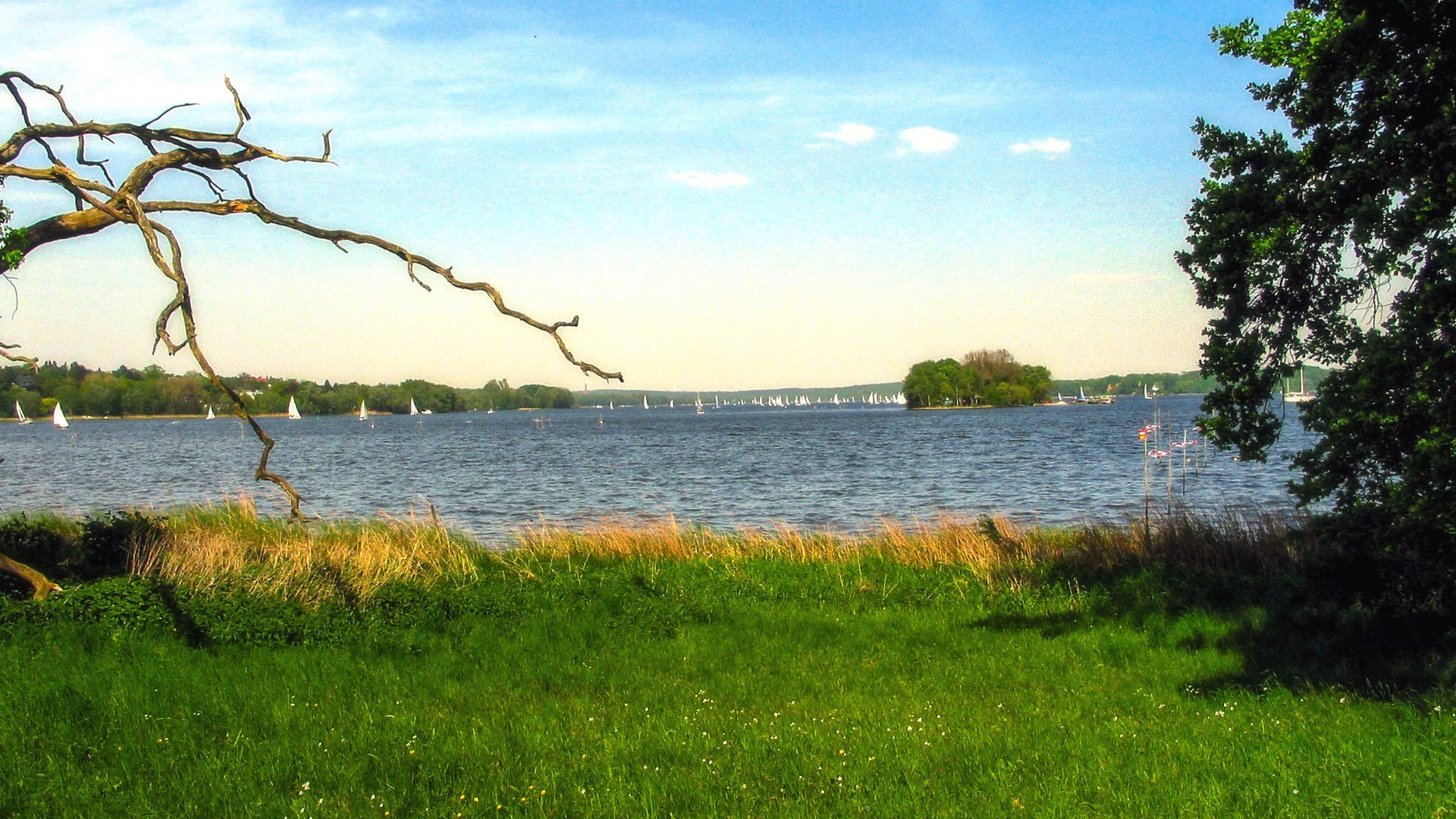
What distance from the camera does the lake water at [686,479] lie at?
3017 centimetres

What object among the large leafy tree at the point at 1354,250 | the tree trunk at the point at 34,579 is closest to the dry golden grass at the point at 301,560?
the tree trunk at the point at 34,579

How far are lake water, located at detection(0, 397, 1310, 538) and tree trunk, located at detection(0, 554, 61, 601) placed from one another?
8423mm

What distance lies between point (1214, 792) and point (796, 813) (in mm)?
2340

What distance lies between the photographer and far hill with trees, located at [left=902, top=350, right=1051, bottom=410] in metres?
188

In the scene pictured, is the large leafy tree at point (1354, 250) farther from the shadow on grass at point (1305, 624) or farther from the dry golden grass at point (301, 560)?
the dry golden grass at point (301, 560)

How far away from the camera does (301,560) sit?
40.3 feet

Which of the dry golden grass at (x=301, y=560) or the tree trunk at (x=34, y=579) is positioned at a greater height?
the tree trunk at (x=34, y=579)

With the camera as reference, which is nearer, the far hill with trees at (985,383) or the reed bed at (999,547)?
the reed bed at (999,547)

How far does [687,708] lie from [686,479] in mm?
36417

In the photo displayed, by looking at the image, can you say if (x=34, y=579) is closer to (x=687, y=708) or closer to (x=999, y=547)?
Answer: (x=687, y=708)

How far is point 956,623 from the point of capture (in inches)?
469

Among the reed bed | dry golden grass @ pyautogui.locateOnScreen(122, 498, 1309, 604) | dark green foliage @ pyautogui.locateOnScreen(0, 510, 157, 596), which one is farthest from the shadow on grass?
dark green foliage @ pyautogui.locateOnScreen(0, 510, 157, 596)

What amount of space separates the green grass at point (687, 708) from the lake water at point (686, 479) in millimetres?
4235

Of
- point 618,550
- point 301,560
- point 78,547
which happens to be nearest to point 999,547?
point 618,550
